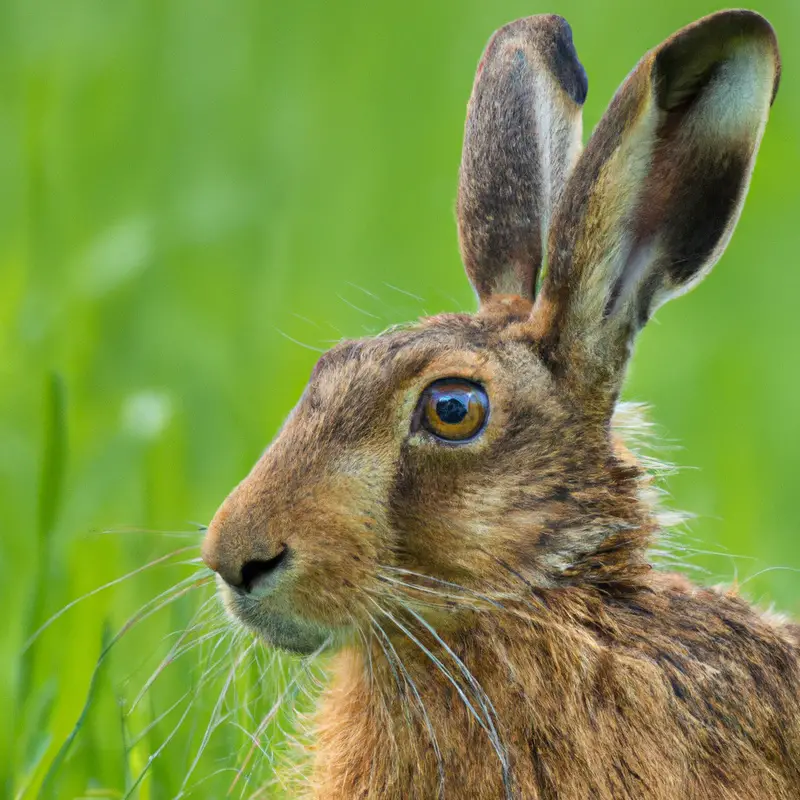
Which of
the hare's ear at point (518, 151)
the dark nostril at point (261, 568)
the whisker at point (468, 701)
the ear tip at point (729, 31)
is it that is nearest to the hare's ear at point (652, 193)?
the ear tip at point (729, 31)

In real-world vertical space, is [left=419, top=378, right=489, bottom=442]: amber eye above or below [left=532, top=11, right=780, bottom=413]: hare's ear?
below

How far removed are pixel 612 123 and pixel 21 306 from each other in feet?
10.4

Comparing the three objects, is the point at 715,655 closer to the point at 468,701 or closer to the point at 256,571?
the point at 468,701

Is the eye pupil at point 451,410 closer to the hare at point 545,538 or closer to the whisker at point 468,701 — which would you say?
the hare at point 545,538

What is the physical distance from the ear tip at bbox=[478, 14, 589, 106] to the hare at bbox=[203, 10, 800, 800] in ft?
2.32

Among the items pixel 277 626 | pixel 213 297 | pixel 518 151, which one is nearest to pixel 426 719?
pixel 277 626

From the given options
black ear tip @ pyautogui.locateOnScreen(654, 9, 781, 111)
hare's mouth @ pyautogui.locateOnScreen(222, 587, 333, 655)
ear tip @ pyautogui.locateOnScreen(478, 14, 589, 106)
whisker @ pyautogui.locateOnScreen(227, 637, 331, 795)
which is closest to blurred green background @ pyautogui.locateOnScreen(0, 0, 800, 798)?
whisker @ pyautogui.locateOnScreen(227, 637, 331, 795)

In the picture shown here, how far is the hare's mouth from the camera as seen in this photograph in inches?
145

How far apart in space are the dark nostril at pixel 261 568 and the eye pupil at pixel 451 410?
18.5 inches

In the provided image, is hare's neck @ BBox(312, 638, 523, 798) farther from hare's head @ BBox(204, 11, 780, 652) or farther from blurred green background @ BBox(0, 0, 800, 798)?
blurred green background @ BBox(0, 0, 800, 798)

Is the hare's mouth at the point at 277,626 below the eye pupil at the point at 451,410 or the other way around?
below

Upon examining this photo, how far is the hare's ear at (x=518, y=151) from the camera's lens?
4.45m

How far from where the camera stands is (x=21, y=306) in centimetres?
635

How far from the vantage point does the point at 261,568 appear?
365 centimetres
